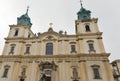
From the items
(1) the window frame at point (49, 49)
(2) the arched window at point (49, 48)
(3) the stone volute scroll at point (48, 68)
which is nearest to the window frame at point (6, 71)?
(3) the stone volute scroll at point (48, 68)

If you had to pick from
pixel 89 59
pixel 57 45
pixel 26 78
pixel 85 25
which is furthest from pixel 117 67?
pixel 26 78

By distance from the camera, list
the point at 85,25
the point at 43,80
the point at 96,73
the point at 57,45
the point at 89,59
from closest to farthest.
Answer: the point at 43,80
the point at 96,73
the point at 89,59
the point at 57,45
the point at 85,25

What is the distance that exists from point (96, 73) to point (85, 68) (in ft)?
6.37

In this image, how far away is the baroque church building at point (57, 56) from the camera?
26734 mm

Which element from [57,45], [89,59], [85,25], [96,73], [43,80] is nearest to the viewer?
[43,80]

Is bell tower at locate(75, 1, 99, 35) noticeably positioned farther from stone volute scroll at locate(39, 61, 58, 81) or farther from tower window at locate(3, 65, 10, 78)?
tower window at locate(3, 65, 10, 78)

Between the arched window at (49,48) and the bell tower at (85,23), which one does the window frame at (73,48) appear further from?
the arched window at (49,48)

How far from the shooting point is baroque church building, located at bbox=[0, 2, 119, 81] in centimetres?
2673

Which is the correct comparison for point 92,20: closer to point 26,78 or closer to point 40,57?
point 40,57

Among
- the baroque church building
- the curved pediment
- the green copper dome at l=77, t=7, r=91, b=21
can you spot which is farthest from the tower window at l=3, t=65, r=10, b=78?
the green copper dome at l=77, t=7, r=91, b=21

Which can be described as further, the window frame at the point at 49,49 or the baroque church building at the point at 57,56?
the window frame at the point at 49,49

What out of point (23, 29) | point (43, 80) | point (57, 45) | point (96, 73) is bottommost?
point (43, 80)

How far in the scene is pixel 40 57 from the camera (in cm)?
2942

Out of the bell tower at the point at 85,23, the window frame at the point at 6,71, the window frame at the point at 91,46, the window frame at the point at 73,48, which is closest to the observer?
the window frame at the point at 6,71
